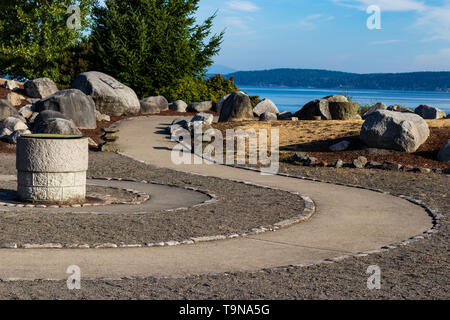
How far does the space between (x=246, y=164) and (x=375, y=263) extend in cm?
1080

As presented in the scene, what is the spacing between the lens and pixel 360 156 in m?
18.0

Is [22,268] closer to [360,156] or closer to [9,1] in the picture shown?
[360,156]

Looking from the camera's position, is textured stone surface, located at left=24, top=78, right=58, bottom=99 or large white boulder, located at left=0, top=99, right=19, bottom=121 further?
textured stone surface, located at left=24, top=78, right=58, bottom=99

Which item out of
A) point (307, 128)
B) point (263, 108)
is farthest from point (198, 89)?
point (307, 128)

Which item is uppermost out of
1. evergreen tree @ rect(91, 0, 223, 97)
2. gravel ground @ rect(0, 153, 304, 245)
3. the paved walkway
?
evergreen tree @ rect(91, 0, 223, 97)

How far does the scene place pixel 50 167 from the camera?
10.9 metres

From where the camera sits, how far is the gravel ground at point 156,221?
28.1 ft

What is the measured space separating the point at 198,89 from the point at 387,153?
21176 millimetres

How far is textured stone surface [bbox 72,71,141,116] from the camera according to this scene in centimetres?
2803

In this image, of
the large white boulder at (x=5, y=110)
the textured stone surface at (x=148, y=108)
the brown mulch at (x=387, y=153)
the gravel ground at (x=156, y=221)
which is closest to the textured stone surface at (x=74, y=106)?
the large white boulder at (x=5, y=110)

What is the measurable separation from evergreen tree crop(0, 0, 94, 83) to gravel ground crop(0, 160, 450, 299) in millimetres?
32482

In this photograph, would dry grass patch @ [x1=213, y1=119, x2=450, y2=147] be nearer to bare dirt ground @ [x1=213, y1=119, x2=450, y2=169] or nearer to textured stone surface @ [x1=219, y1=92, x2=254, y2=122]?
bare dirt ground @ [x1=213, y1=119, x2=450, y2=169]

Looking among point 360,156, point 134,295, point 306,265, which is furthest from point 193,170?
point 134,295

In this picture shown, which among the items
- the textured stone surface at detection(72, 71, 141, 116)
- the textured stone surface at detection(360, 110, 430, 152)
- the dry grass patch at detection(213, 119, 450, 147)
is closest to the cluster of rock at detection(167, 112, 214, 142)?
the dry grass patch at detection(213, 119, 450, 147)
